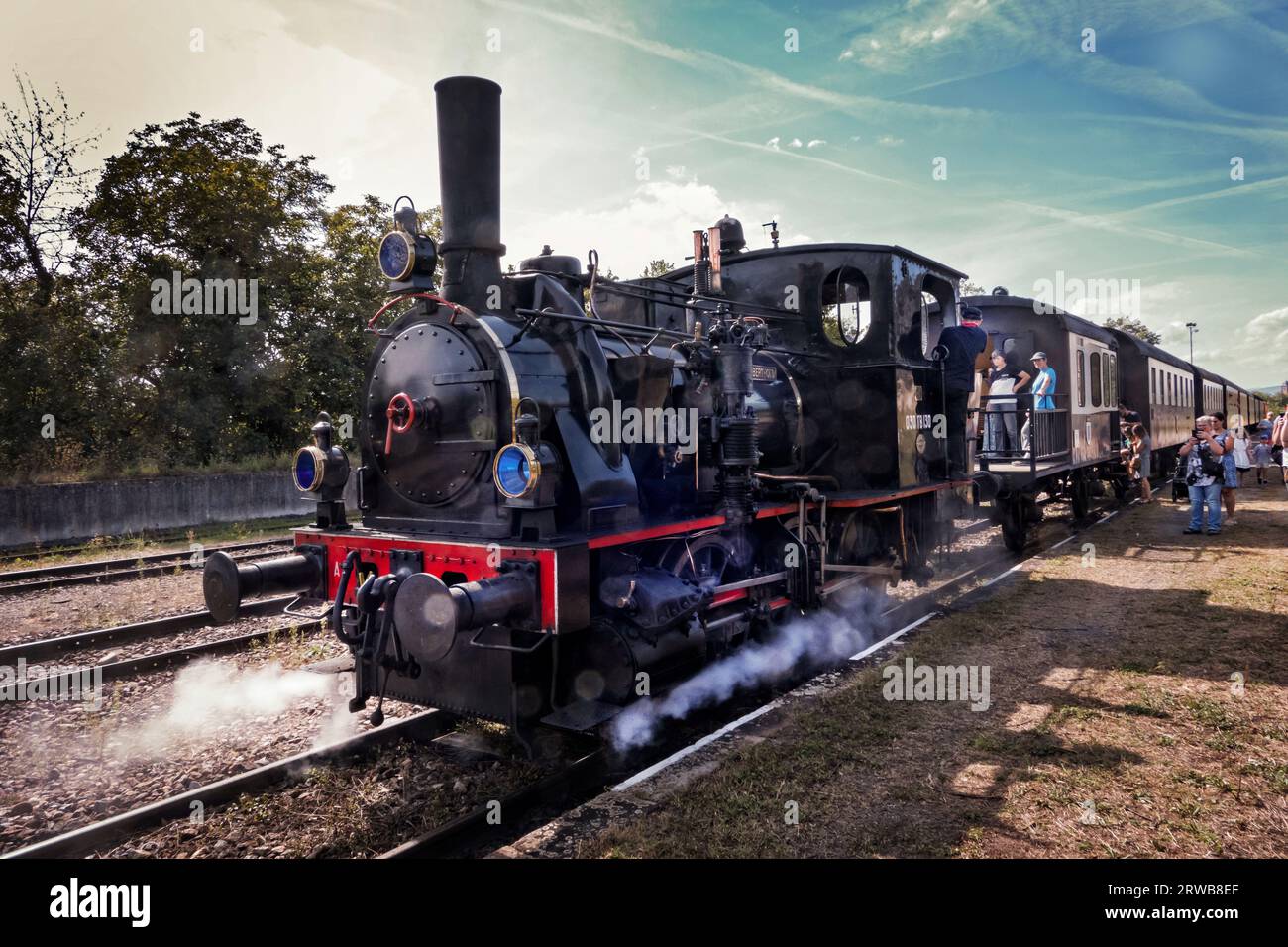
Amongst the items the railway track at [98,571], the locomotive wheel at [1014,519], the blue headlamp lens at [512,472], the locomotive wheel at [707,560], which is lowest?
the railway track at [98,571]

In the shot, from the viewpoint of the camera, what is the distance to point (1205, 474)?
11328 mm

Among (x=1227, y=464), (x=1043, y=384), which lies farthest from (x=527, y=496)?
(x=1227, y=464)

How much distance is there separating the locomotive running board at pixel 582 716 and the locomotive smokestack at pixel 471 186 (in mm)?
2384

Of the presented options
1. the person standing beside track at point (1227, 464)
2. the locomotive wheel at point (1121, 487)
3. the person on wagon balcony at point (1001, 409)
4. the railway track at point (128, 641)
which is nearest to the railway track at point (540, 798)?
the railway track at point (128, 641)

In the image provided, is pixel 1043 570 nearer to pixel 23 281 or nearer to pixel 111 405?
pixel 111 405

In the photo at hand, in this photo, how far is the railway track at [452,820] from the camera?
341 centimetres

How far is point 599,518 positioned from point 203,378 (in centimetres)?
1664

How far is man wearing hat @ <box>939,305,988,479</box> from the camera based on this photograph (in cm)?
807

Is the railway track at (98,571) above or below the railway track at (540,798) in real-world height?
above

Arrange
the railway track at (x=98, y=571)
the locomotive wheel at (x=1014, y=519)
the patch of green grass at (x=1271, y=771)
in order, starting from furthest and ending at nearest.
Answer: the locomotive wheel at (x=1014, y=519) < the railway track at (x=98, y=571) < the patch of green grass at (x=1271, y=771)

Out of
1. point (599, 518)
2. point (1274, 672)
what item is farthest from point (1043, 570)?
point (599, 518)

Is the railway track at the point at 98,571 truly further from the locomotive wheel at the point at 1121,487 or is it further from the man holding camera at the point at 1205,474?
the locomotive wheel at the point at 1121,487

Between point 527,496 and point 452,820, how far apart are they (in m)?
1.56
